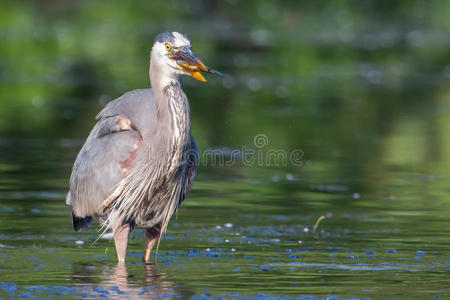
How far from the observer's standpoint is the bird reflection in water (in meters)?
6.89

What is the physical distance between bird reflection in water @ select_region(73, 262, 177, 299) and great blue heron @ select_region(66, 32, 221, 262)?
0.44m

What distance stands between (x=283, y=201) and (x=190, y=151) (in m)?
2.78

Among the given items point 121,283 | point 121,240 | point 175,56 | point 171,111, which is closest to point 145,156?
point 171,111

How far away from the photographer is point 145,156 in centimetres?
814

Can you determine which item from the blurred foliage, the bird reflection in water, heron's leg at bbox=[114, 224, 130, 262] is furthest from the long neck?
the blurred foliage

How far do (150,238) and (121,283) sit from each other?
126 centimetres

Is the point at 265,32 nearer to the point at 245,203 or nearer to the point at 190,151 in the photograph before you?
the point at 245,203

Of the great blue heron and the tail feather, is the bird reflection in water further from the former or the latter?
the tail feather

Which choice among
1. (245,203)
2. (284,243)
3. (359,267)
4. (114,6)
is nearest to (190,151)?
(284,243)

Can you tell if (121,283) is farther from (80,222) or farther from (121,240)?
(80,222)

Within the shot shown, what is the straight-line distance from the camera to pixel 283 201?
1102 centimetres

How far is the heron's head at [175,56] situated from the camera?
7.97 meters

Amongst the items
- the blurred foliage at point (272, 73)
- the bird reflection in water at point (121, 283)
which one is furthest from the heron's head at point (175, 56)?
the blurred foliage at point (272, 73)

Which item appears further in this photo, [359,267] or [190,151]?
[190,151]
